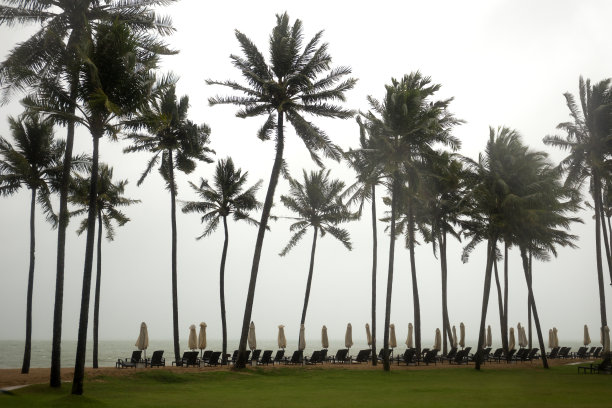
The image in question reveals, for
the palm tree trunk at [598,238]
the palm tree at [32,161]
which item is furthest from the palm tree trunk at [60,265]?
the palm tree trunk at [598,238]

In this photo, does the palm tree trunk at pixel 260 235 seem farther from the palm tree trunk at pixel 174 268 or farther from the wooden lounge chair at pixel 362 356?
the wooden lounge chair at pixel 362 356

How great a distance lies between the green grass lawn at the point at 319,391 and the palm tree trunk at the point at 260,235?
1.22 m

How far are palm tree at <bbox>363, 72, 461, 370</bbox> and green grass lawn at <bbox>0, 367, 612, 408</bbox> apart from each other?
5.38 meters

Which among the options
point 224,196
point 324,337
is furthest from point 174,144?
point 324,337

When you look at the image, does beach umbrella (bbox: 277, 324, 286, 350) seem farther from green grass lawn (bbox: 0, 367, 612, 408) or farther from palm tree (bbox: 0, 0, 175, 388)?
palm tree (bbox: 0, 0, 175, 388)

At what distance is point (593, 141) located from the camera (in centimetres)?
3059

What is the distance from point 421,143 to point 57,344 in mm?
18999

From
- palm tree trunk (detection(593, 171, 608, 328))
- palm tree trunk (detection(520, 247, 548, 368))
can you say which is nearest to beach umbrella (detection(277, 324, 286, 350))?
palm tree trunk (detection(520, 247, 548, 368))

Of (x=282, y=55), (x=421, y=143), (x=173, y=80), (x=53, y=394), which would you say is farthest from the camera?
(x=421, y=143)

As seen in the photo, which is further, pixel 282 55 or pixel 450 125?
pixel 450 125

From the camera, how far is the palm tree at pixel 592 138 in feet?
99.2

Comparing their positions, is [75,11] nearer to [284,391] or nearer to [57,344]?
[57,344]

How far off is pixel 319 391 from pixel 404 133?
566 inches

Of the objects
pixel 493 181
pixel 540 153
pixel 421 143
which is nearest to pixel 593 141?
pixel 540 153
